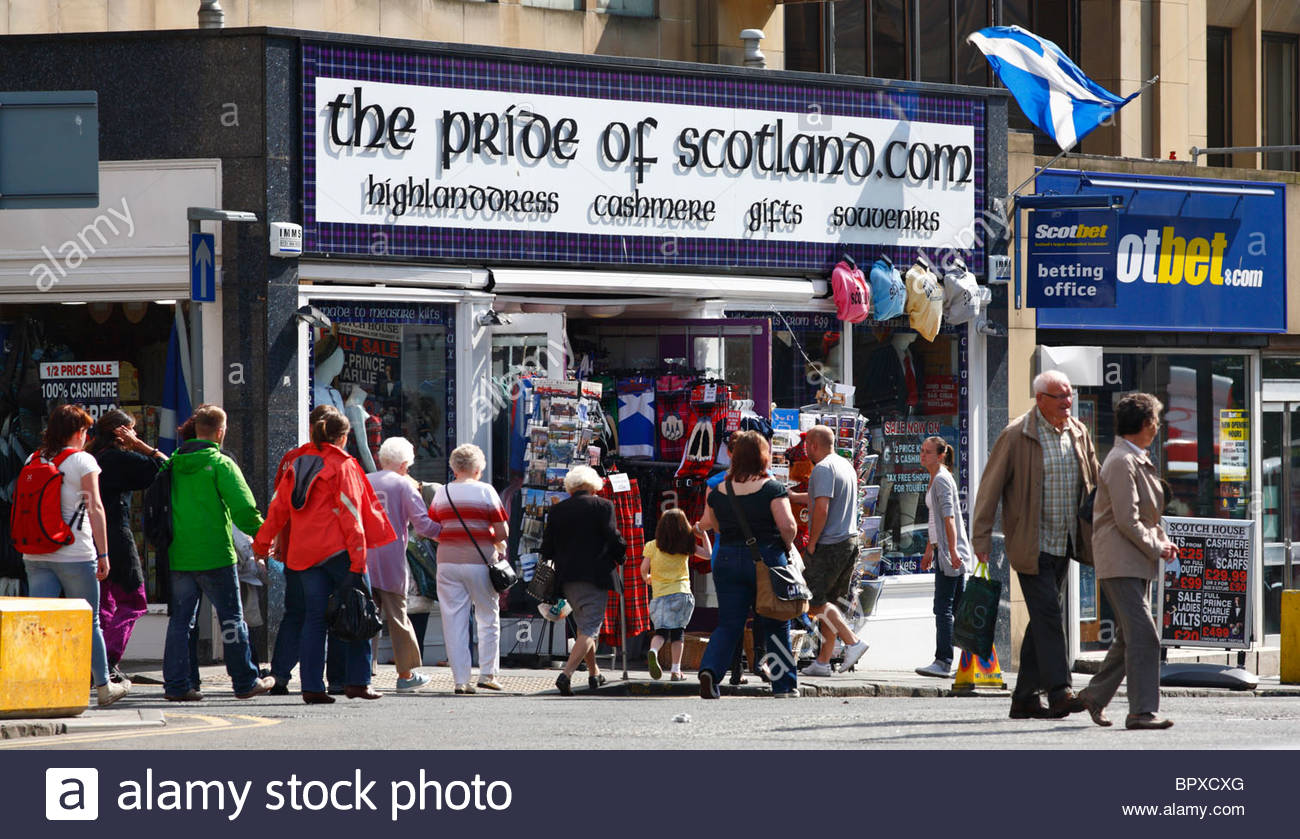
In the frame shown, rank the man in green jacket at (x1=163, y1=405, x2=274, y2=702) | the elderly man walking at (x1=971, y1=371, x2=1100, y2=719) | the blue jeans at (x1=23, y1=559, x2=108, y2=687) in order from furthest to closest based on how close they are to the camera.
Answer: the man in green jacket at (x1=163, y1=405, x2=274, y2=702), the blue jeans at (x1=23, y1=559, x2=108, y2=687), the elderly man walking at (x1=971, y1=371, x2=1100, y2=719)

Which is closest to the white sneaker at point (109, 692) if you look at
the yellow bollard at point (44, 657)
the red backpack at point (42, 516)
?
the yellow bollard at point (44, 657)

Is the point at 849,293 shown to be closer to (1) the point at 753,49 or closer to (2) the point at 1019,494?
(1) the point at 753,49

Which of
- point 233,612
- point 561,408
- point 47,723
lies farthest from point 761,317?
point 47,723

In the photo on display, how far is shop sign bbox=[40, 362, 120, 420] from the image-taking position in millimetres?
15367

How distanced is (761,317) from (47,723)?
26.2 ft

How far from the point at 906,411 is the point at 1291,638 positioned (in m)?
4.27

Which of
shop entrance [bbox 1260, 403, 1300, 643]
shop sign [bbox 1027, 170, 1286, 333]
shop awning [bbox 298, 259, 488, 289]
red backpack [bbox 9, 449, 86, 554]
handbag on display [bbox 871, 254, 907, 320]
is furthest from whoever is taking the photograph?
shop entrance [bbox 1260, 403, 1300, 643]

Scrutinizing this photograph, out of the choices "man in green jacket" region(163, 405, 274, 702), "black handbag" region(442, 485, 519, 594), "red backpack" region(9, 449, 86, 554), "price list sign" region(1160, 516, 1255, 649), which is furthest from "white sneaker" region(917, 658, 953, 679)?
"red backpack" region(9, 449, 86, 554)

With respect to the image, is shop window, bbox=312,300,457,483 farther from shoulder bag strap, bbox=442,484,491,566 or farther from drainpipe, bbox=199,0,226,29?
drainpipe, bbox=199,0,226,29

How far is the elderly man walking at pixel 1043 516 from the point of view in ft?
36.3

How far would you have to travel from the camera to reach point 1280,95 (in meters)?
23.7

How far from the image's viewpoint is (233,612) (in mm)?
12742

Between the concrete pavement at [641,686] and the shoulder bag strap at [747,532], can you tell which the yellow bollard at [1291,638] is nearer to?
the concrete pavement at [641,686]

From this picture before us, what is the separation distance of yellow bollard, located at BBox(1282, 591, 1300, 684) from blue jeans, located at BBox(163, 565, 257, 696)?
7.92 meters
